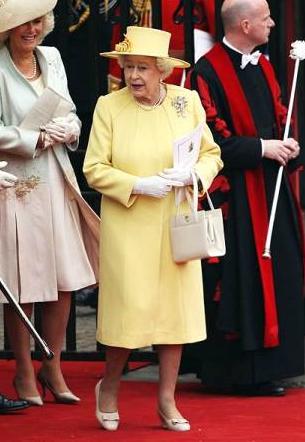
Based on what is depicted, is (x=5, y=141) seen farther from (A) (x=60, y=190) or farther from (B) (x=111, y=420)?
(B) (x=111, y=420)

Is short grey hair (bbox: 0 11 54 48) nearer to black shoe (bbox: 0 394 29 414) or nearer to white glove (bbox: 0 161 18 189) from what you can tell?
white glove (bbox: 0 161 18 189)

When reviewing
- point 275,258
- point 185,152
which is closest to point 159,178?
point 185,152

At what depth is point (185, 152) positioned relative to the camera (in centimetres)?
739

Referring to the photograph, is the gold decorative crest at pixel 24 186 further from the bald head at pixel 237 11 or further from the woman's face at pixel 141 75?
the bald head at pixel 237 11

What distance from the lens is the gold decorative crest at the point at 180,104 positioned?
7559 mm

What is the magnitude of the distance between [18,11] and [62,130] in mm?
604

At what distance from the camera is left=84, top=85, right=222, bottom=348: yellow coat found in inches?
291

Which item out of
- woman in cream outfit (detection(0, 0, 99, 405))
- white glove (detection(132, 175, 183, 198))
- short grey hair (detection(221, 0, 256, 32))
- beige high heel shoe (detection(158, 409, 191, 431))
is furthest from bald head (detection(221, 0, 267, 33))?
beige high heel shoe (detection(158, 409, 191, 431))

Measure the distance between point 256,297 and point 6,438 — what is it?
1.75 metres

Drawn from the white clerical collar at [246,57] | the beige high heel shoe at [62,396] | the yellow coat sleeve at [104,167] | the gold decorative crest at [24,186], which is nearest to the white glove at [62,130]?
the gold decorative crest at [24,186]

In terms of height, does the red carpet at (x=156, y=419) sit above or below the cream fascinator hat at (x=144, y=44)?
below

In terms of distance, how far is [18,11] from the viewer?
7.90 metres

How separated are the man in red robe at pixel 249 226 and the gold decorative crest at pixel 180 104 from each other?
84cm

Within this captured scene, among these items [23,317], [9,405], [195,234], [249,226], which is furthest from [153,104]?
[9,405]
